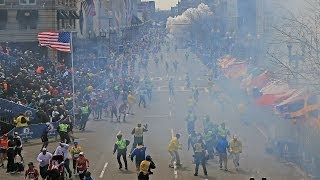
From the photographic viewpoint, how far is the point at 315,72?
24.4 meters

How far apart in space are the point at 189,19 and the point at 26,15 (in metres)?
93.7

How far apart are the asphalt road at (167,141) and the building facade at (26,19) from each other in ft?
39.4

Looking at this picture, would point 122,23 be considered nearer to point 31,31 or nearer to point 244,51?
point 244,51

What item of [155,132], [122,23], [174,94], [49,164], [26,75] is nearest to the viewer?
[49,164]

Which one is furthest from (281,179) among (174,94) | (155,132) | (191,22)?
(191,22)

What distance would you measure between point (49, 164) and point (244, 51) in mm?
51270

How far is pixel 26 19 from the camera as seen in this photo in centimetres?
4934

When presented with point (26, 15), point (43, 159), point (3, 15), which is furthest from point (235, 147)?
point (3, 15)

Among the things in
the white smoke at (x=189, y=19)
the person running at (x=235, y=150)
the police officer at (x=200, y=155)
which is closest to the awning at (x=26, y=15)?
the person running at (x=235, y=150)

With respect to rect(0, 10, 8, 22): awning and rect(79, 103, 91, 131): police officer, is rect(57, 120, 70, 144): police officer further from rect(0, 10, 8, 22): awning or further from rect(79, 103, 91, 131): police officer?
rect(0, 10, 8, 22): awning

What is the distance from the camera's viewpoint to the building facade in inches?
1906

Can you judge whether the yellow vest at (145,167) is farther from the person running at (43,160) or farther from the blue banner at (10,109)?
the blue banner at (10,109)

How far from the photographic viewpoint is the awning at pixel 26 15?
48.6 metres

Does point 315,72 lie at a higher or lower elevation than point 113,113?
higher
